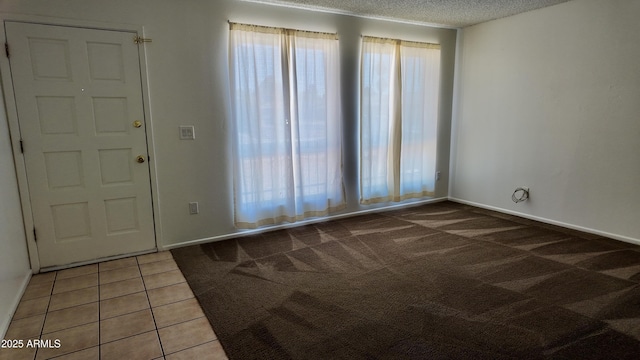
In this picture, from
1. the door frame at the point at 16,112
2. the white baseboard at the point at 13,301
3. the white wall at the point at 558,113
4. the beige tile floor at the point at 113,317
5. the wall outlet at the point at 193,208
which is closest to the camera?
the beige tile floor at the point at 113,317

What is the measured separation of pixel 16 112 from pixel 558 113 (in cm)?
539

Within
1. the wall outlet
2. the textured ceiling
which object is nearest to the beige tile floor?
the wall outlet

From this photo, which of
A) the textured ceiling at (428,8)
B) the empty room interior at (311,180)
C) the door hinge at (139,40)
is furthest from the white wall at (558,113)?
the door hinge at (139,40)

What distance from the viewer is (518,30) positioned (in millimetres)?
4344

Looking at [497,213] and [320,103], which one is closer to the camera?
[320,103]

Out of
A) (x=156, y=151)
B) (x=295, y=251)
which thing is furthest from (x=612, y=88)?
(x=156, y=151)

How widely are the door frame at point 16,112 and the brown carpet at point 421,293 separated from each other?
1158mm

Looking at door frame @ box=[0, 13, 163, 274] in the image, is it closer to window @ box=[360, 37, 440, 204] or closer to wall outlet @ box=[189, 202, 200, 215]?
wall outlet @ box=[189, 202, 200, 215]

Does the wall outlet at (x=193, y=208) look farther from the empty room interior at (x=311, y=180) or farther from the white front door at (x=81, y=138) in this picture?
the white front door at (x=81, y=138)

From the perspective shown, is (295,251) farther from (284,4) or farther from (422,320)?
(284,4)

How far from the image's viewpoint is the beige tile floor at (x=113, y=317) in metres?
2.05

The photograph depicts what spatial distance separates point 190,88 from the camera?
3.52 m

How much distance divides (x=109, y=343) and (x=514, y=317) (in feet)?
8.52

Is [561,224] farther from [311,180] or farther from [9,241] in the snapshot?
[9,241]
